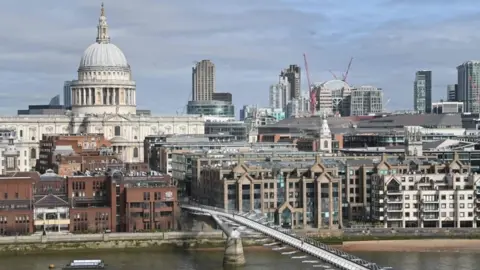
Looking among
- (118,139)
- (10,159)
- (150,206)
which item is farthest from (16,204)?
(118,139)

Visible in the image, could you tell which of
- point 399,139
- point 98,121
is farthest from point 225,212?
point 98,121

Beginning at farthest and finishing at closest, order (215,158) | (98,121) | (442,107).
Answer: (442,107) < (98,121) < (215,158)

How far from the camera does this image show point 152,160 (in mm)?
84125

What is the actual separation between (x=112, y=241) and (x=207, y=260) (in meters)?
5.72

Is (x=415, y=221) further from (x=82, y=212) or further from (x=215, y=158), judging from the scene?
(x=82, y=212)

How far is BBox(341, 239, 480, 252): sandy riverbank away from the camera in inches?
1999

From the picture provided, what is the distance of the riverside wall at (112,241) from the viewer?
1957 inches

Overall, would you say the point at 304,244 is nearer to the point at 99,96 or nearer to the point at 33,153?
the point at 33,153

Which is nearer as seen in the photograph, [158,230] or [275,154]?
[158,230]

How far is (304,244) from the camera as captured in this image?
4091cm

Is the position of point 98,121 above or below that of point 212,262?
above

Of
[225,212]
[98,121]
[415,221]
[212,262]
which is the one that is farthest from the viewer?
[98,121]

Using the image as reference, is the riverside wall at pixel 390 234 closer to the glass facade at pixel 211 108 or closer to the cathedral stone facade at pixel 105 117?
the cathedral stone facade at pixel 105 117

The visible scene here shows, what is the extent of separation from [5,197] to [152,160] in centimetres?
3154
